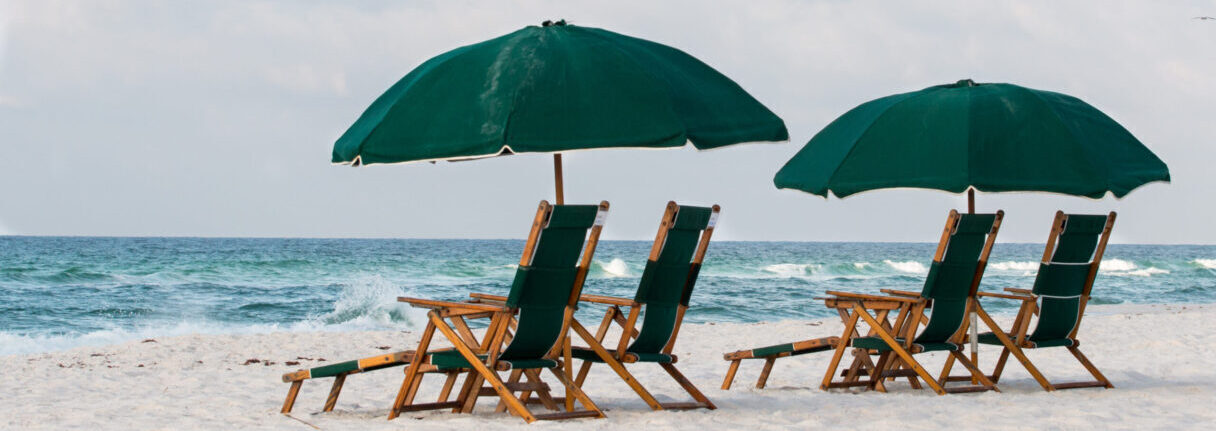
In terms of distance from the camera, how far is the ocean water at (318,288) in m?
17.3

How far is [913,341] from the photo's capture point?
609 centimetres

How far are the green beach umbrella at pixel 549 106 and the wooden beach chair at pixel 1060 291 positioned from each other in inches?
76.9

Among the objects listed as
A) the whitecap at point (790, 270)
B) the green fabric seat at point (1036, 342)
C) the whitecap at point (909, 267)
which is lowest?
the whitecap at point (909, 267)

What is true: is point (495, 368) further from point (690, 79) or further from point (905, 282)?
point (905, 282)

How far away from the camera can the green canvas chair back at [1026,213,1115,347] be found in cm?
623

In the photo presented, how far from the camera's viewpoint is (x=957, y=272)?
237 inches

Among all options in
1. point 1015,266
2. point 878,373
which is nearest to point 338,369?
point 878,373

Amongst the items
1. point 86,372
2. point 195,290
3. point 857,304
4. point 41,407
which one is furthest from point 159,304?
point 857,304

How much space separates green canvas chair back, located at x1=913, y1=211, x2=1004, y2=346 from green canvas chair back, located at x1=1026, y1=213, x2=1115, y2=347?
1.27ft

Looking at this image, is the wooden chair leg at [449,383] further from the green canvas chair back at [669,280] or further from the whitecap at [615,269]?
the whitecap at [615,269]

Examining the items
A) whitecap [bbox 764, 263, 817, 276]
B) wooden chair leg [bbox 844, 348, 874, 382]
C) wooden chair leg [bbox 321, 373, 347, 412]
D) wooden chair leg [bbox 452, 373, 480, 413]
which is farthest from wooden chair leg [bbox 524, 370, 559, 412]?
whitecap [bbox 764, 263, 817, 276]

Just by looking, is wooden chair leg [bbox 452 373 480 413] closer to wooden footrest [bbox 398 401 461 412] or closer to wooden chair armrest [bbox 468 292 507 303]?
wooden footrest [bbox 398 401 461 412]

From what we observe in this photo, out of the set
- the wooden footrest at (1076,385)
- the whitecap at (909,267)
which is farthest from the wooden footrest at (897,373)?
the whitecap at (909,267)

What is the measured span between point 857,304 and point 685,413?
119cm
